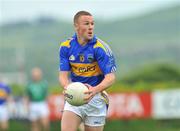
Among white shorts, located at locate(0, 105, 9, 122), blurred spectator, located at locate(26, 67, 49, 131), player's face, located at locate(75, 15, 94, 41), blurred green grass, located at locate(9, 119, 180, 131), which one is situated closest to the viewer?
player's face, located at locate(75, 15, 94, 41)

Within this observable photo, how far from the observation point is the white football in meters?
10.8

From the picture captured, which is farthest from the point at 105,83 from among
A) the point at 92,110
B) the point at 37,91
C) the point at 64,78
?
the point at 37,91

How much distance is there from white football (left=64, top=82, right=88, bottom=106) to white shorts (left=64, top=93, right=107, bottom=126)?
1.06 ft

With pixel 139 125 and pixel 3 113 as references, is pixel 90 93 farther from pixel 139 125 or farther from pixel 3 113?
pixel 3 113

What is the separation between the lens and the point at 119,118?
23547 mm

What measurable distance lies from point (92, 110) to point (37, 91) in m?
11.0

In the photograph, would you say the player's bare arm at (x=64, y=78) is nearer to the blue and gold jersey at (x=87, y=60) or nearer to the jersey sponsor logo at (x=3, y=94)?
the blue and gold jersey at (x=87, y=60)

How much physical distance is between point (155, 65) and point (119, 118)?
5.67m

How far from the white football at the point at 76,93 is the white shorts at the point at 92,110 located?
322 millimetres

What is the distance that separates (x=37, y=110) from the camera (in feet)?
73.8

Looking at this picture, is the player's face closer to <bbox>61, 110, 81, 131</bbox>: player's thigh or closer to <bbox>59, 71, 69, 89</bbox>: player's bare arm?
<bbox>59, 71, 69, 89</bbox>: player's bare arm

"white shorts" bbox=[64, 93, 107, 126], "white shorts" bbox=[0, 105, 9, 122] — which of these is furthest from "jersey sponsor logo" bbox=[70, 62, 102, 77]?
"white shorts" bbox=[0, 105, 9, 122]

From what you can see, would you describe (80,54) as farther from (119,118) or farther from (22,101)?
Result: (22,101)

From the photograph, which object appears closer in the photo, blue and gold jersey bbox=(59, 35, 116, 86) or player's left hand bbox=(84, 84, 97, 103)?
player's left hand bbox=(84, 84, 97, 103)
